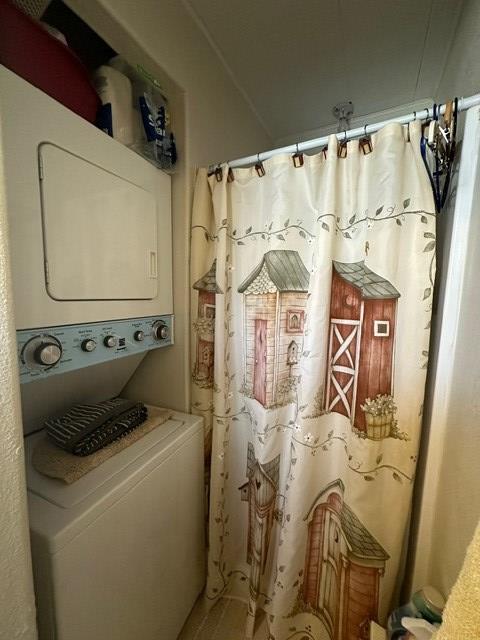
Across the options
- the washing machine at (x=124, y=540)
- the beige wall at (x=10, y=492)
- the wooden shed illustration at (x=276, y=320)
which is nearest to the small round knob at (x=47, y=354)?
the beige wall at (x=10, y=492)

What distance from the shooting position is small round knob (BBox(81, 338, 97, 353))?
0.86m

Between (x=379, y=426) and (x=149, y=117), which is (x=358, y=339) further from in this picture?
(x=149, y=117)

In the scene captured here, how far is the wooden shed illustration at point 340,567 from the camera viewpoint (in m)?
0.99

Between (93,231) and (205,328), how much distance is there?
63 cm

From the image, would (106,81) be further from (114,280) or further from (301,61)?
(301,61)

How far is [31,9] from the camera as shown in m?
0.87

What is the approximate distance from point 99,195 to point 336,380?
116 centimetres

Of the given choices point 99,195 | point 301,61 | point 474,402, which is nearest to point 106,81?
point 99,195

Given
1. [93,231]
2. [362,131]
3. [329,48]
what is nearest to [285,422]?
[93,231]

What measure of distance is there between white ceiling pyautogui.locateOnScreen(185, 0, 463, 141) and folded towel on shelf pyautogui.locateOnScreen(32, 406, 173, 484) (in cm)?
185

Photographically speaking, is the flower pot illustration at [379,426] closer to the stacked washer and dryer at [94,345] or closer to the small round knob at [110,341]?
the stacked washer and dryer at [94,345]

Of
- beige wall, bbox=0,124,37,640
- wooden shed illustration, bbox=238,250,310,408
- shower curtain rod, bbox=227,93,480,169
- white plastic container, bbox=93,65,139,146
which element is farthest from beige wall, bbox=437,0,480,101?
beige wall, bbox=0,124,37,640

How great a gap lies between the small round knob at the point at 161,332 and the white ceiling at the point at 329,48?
139cm

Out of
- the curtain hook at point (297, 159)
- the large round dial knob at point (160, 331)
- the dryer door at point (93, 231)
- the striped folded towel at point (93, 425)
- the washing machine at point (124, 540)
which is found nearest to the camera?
the washing machine at point (124, 540)
